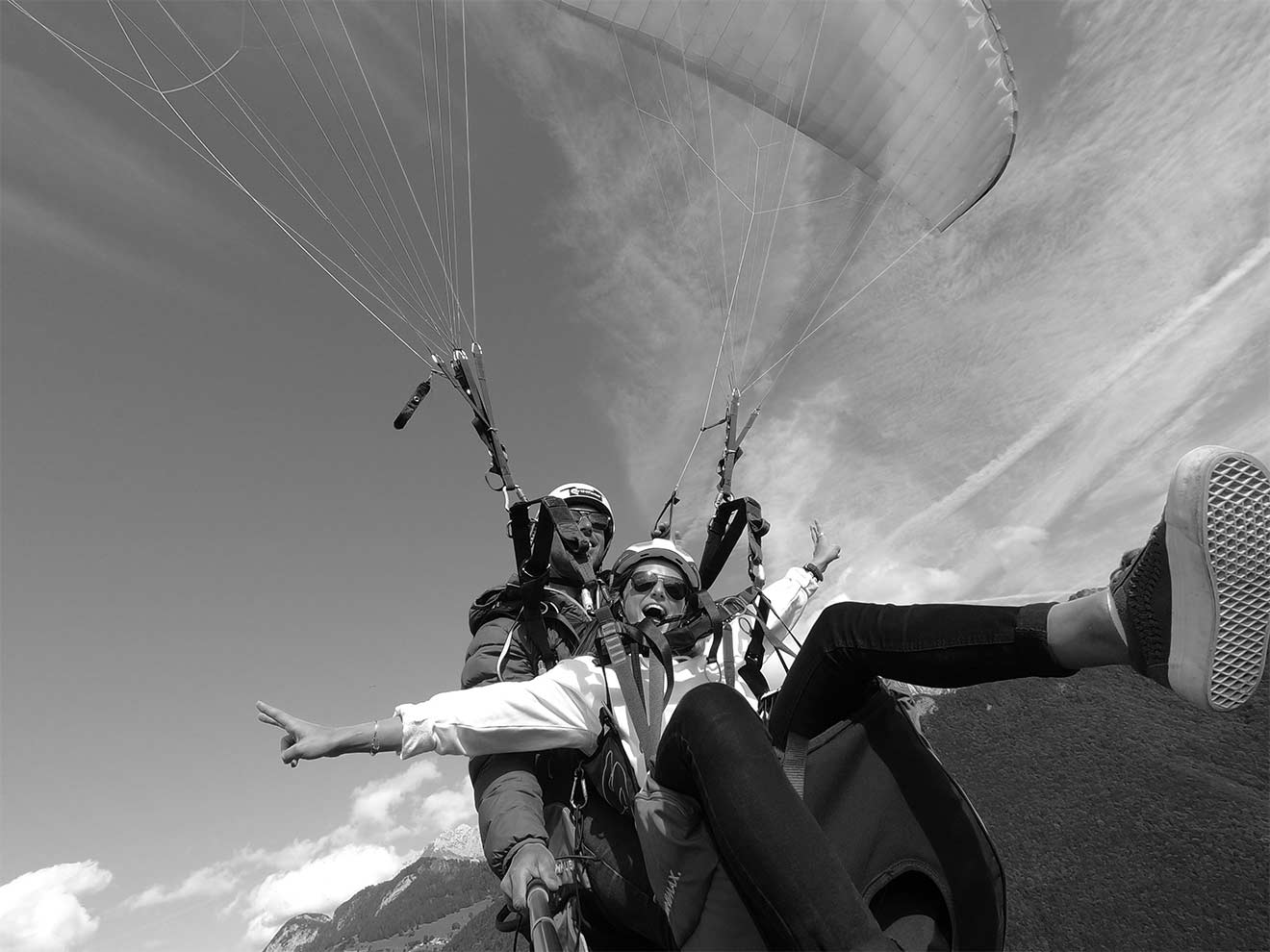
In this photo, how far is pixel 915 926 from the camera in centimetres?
173

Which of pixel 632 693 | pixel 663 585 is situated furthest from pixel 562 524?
pixel 632 693

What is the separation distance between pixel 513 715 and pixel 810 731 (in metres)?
1.02

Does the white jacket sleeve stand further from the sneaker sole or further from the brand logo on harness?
the sneaker sole

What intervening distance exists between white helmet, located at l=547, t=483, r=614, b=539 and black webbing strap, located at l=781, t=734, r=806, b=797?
2.34 metres

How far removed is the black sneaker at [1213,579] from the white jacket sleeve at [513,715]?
1.69 meters

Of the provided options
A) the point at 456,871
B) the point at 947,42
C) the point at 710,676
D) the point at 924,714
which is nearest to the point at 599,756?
the point at 710,676

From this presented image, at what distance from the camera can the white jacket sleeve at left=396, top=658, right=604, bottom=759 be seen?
2.18 meters

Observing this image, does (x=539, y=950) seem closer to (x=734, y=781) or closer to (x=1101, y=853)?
(x=734, y=781)

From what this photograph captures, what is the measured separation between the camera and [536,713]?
2326mm

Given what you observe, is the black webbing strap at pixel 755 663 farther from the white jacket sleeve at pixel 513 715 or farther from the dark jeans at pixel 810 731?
the dark jeans at pixel 810 731

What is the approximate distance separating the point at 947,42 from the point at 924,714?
7.45 m

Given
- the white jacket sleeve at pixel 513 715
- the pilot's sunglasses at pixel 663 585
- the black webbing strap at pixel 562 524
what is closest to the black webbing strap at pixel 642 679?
the white jacket sleeve at pixel 513 715

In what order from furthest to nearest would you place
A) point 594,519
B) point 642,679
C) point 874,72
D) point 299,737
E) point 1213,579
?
point 874,72 → point 594,519 → point 642,679 → point 299,737 → point 1213,579

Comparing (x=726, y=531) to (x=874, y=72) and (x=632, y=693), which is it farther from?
(x=874, y=72)
